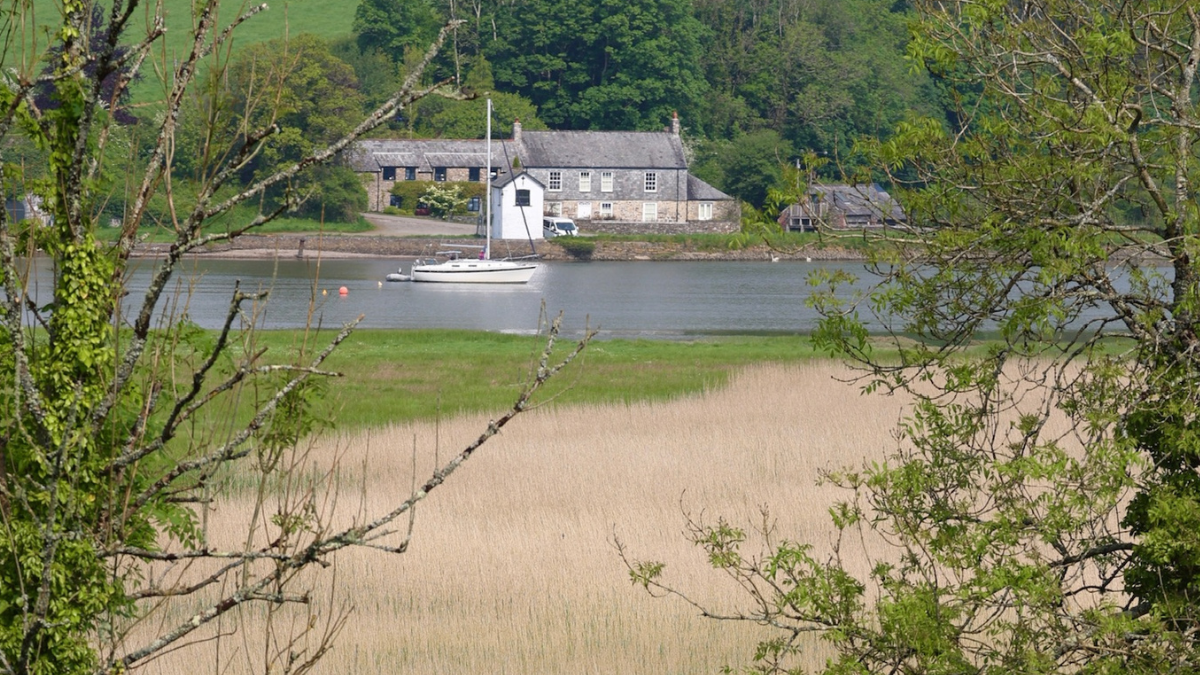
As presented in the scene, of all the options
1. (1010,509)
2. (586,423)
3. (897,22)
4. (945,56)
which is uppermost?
(897,22)

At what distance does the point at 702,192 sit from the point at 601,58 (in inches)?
1054

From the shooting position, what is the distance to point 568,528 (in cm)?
1447

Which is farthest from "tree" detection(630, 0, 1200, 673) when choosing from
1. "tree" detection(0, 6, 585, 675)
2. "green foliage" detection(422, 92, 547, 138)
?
"green foliage" detection(422, 92, 547, 138)

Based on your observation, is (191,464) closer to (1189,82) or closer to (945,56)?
(945,56)

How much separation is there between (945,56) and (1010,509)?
2.27m

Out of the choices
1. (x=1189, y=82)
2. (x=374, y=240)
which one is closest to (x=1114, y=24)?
(x=1189, y=82)

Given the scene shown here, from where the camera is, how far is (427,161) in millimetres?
106812

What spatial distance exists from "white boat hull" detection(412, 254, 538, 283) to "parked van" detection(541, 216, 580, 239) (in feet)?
87.2

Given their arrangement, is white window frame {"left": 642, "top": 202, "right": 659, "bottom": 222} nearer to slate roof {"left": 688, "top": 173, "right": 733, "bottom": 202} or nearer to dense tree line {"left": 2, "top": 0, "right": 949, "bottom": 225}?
slate roof {"left": 688, "top": 173, "right": 733, "bottom": 202}

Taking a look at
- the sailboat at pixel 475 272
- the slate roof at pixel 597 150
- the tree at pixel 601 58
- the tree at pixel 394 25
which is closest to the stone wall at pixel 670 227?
the slate roof at pixel 597 150

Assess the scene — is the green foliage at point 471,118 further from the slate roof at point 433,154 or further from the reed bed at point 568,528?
the reed bed at point 568,528

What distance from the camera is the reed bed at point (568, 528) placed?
35.0 ft

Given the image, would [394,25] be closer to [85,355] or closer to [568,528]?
[568,528]

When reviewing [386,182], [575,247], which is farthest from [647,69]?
[575,247]
